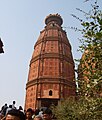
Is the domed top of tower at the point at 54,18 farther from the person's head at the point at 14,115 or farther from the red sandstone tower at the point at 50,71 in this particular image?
the person's head at the point at 14,115

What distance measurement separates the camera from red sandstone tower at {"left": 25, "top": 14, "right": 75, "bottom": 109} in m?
29.2

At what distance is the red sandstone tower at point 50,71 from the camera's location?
29.2m

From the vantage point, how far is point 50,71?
99.6 ft

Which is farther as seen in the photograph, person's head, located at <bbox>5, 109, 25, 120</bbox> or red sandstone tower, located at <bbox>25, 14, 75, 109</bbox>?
red sandstone tower, located at <bbox>25, 14, 75, 109</bbox>

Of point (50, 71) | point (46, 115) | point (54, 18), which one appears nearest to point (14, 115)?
point (46, 115)

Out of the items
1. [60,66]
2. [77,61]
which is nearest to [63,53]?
[60,66]

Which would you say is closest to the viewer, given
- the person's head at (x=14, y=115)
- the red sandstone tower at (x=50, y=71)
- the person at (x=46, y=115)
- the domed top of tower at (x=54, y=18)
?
the person's head at (x=14, y=115)

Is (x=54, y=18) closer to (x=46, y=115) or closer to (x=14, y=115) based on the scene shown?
(x=46, y=115)

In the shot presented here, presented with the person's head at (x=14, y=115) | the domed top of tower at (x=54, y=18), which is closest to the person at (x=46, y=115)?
the person's head at (x=14, y=115)

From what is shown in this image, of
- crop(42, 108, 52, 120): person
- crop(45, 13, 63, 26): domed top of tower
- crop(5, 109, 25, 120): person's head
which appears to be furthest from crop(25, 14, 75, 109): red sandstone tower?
crop(5, 109, 25, 120): person's head

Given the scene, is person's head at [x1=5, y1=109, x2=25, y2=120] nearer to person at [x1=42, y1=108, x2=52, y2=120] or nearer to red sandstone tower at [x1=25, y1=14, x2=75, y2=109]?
person at [x1=42, y1=108, x2=52, y2=120]

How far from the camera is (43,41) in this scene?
33156 millimetres

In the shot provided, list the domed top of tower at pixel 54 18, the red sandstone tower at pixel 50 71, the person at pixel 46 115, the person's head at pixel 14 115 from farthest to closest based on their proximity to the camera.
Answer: the domed top of tower at pixel 54 18 → the red sandstone tower at pixel 50 71 → the person at pixel 46 115 → the person's head at pixel 14 115

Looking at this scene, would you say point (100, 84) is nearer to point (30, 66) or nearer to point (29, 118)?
point (29, 118)
